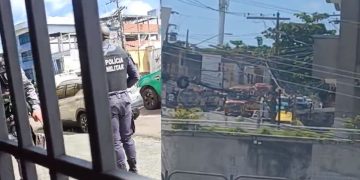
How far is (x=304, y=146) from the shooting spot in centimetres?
166

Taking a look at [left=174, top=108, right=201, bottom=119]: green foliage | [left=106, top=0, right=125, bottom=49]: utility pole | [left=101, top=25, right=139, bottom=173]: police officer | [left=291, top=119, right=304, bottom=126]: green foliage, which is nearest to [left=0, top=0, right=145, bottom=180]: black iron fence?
[left=106, top=0, right=125, bottom=49]: utility pole

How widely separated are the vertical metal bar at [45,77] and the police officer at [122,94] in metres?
1.69

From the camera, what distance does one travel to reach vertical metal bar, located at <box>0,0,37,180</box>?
1.15m

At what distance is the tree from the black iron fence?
2.86ft

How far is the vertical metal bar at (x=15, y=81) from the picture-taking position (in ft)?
3.77

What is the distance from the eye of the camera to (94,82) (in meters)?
0.86

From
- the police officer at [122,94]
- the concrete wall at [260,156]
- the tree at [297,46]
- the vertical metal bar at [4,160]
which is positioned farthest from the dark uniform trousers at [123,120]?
the tree at [297,46]

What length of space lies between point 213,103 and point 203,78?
13cm

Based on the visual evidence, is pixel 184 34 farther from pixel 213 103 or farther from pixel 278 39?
pixel 278 39

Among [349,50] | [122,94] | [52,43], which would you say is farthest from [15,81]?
[122,94]

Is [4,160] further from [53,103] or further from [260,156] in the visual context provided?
[260,156]

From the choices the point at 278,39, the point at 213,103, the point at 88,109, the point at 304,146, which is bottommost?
the point at 304,146

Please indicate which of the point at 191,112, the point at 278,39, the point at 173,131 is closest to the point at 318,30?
the point at 278,39

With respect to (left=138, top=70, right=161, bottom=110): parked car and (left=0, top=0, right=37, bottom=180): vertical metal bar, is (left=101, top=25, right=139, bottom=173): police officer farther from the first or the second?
(left=0, top=0, right=37, bottom=180): vertical metal bar
